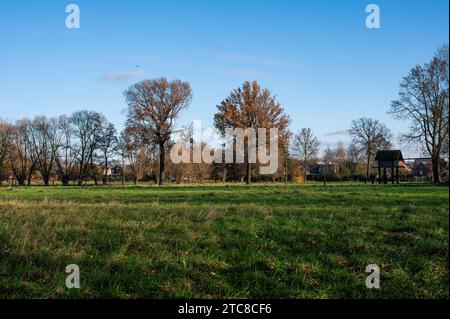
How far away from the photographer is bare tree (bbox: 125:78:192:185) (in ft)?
161

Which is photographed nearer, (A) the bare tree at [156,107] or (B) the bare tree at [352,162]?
(A) the bare tree at [156,107]

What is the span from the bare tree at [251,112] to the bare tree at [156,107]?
581 cm

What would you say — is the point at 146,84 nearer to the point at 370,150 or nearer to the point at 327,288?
the point at 370,150

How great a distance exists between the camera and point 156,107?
50.2m

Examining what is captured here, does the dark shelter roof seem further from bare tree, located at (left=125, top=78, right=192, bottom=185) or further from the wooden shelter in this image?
bare tree, located at (left=125, top=78, right=192, bottom=185)

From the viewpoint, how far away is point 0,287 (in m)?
5.61

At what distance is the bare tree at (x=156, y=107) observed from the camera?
48938 millimetres

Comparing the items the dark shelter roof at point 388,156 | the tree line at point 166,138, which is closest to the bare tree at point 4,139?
the tree line at point 166,138

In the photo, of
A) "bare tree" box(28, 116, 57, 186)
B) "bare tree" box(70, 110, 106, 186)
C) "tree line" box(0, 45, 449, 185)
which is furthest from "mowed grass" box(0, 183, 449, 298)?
"bare tree" box(28, 116, 57, 186)

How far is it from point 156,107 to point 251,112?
12.9 m

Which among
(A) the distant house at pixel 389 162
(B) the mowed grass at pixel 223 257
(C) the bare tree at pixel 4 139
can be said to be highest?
(C) the bare tree at pixel 4 139

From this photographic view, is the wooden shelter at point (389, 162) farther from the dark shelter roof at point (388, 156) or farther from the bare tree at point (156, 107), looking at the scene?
the bare tree at point (156, 107)

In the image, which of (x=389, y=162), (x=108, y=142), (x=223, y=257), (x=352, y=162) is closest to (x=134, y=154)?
(x=108, y=142)
